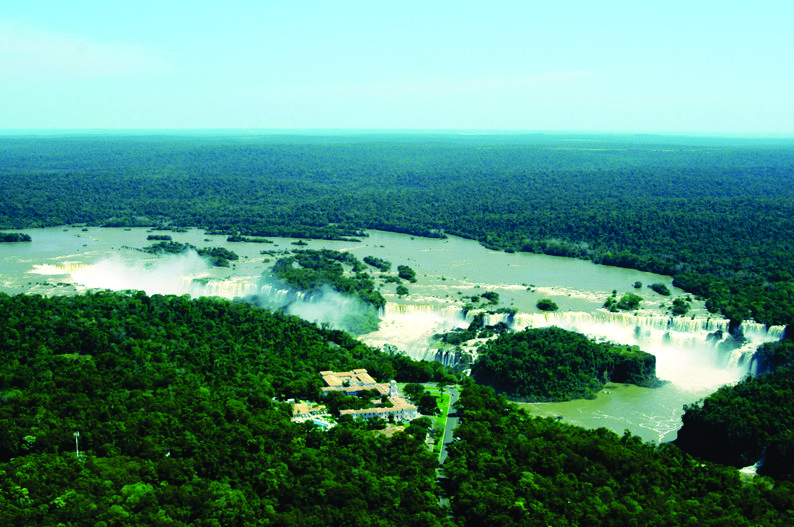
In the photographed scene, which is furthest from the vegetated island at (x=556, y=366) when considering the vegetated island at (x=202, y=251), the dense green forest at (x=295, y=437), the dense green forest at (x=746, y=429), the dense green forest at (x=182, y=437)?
the vegetated island at (x=202, y=251)

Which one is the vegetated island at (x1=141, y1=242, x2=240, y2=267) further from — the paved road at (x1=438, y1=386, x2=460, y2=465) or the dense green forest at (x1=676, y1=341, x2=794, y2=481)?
the dense green forest at (x1=676, y1=341, x2=794, y2=481)

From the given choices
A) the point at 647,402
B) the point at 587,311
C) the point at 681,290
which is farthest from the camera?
the point at 681,290

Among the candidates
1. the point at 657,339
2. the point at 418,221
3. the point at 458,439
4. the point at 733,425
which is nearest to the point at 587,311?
the point at 657,339

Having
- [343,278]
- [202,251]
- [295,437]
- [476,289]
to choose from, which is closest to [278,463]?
[295,437]

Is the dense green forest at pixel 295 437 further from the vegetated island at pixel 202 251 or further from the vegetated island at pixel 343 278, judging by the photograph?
the vegetated island at pixel 202 251

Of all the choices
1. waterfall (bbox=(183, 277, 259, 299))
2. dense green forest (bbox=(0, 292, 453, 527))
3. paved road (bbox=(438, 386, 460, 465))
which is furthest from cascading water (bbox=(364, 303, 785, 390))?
waterfall (bbox=(183, 277, 259, 299))

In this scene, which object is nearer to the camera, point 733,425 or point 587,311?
point 733,425

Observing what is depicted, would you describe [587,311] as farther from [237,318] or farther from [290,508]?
[290,508]
